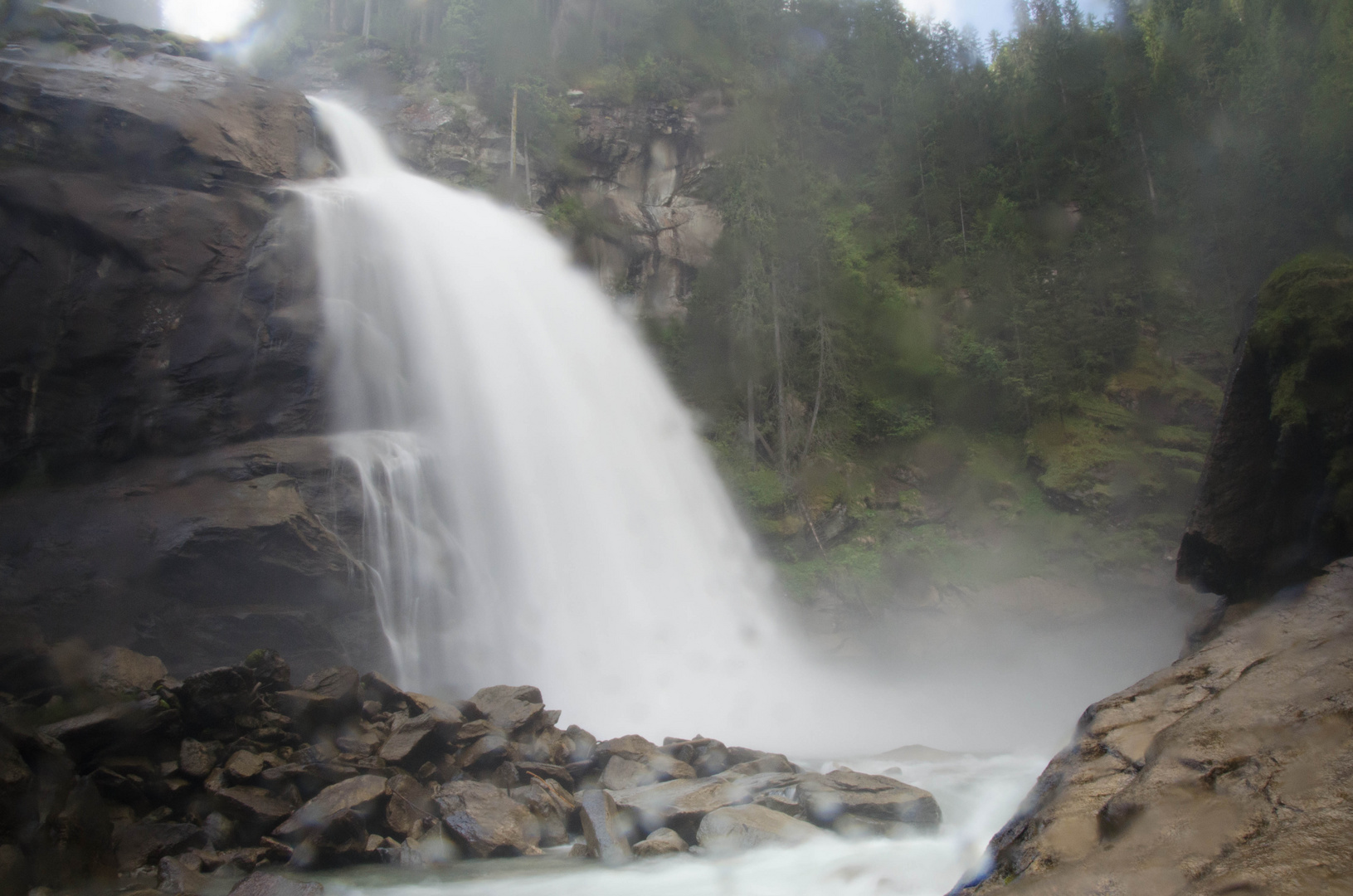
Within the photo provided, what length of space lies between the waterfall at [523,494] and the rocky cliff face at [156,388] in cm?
95

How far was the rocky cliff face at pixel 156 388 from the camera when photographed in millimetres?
11523

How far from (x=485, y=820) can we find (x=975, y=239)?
2427cm

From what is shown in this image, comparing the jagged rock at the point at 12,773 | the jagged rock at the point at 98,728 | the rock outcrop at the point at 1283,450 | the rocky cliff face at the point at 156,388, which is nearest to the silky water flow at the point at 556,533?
the rocky cliff face at the point at 156,388

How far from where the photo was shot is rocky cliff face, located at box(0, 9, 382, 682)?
11523mm

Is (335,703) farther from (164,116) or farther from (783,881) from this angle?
(164,116)

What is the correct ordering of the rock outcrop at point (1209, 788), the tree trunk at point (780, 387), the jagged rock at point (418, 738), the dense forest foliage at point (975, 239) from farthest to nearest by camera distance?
the tree trunk at point (780, 387), the dense forest foliage at point (975, 239), the jagged rock at point (418, 738), the rock outcrop at point (1209, 788)

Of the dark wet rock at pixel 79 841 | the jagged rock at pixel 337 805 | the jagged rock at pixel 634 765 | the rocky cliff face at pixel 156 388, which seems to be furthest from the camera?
the rocky cliff face at pixel 156 388

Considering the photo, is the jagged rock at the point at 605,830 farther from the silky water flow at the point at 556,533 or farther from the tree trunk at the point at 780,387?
the tree trunk at the point at 780,387

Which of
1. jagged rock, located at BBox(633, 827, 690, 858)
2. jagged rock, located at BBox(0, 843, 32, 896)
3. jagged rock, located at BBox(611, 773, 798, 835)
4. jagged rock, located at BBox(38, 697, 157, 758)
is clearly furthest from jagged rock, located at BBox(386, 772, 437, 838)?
jagged rock, located at BBox(0, 843, 32, 896)

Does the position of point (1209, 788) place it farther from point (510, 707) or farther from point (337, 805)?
point (510, 707)

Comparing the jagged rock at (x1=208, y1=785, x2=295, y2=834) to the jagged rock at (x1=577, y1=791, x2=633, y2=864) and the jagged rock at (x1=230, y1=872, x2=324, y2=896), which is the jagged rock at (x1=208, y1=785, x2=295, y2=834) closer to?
the jagged rock at (x1=230, y1=872, x2=324, y2=896)

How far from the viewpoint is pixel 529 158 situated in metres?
25.6

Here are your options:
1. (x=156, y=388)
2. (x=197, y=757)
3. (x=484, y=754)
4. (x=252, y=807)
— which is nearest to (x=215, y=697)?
(x=197, y=757)

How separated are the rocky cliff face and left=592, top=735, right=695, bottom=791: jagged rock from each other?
16.6 ft
